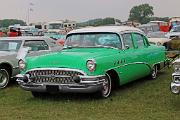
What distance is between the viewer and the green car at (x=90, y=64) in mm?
8219

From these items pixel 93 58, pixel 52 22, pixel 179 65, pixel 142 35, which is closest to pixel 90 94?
pixel 93 58

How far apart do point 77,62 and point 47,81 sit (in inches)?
29.0

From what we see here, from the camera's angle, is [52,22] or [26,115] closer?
[26,115]

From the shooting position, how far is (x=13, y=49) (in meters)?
11.3

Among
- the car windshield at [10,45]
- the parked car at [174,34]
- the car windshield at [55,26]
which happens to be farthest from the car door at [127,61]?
the car windshield at [55,26]

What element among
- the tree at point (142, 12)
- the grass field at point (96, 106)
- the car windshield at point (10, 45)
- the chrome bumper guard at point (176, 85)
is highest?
the tree at point (142, 12)

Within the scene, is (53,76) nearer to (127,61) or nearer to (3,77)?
(127,61)

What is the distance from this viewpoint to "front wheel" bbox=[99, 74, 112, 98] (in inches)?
340

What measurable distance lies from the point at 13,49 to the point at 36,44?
2.70 ft

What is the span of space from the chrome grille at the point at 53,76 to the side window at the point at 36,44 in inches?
122

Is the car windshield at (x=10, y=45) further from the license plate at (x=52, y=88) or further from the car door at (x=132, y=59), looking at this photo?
the license plate at (x=52, y=88)

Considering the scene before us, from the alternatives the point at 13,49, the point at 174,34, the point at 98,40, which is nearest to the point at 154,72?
the point at 98,40

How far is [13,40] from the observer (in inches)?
454

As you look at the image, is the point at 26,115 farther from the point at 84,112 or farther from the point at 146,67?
the point at 146,67
